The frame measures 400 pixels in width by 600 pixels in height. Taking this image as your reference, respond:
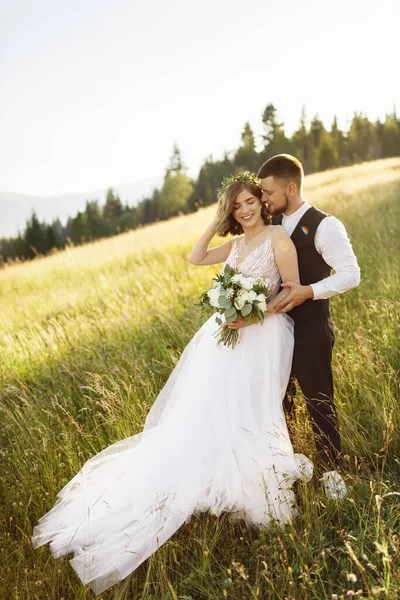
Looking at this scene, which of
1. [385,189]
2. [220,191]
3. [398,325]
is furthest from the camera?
[385,189]

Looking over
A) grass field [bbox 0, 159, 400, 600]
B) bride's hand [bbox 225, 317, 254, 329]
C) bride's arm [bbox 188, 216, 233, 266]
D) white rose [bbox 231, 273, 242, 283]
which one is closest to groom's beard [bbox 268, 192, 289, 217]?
bride's arm [bbox 188, 216, 233, 266]

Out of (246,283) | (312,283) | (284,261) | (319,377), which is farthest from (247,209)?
(319,377)

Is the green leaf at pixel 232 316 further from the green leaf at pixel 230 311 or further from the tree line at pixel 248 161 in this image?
the tree line at pixel 248 161

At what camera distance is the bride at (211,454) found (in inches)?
109

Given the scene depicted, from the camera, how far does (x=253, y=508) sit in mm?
2818

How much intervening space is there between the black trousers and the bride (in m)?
0.10

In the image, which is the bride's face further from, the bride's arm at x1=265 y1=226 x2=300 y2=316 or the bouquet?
the bouquet

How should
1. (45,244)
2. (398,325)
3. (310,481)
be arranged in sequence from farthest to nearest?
(45,244) → (398,325) → (310,481)

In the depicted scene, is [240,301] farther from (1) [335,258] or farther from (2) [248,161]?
(2) [248,161]

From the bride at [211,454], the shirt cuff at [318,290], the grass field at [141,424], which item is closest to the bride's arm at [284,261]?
the bride at [211,454]

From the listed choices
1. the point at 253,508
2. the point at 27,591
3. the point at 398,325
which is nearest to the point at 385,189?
the point at 398,325

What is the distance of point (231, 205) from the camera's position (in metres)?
3.15

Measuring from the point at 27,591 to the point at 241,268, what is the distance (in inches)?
92.8

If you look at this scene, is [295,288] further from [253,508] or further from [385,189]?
[385,189]
